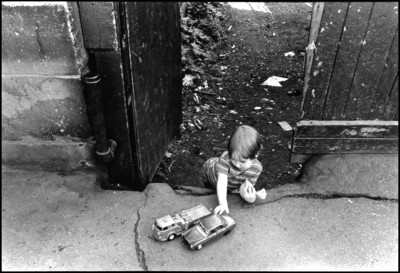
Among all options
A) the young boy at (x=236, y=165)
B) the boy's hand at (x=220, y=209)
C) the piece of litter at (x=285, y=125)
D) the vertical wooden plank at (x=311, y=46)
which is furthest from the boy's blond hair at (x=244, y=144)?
the piece of litter at (x=285, y=125)

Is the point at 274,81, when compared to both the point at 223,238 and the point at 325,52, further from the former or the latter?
the point at 223,238

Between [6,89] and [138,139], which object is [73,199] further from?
[6,89]

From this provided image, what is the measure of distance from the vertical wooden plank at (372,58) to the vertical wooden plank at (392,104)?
0.14 meters

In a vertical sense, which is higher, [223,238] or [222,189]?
[222,189]

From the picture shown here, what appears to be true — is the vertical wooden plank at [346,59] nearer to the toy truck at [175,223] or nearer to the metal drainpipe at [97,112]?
the toy truck at [175,223]

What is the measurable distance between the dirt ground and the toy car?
105 cm

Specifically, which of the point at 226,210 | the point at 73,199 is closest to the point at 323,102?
the point at 226,210

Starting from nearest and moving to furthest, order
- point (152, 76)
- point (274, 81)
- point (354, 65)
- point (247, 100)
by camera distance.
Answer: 1. point (354, 65)
2. point (152, 76)
3. point (247, 100)
4. point (274, 81)

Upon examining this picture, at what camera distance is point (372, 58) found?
2.68 meters

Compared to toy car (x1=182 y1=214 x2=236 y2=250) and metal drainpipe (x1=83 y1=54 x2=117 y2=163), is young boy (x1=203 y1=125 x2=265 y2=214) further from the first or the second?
metal drainpipe (x1=83 y1=54 x2=117 y2=163)

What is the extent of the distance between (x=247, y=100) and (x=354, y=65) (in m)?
2.11

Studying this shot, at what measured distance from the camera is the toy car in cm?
229

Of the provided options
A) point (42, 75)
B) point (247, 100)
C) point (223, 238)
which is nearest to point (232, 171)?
point (223, 238)

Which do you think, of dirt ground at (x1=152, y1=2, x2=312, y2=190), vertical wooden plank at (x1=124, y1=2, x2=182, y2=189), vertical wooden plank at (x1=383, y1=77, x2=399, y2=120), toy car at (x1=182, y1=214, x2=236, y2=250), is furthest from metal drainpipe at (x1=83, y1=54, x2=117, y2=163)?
vertical wooden plank at (x1=383, y1=77, x2=399, y2=120)
